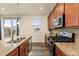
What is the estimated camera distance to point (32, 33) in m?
10.2

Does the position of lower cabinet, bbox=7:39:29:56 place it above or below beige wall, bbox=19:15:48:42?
below

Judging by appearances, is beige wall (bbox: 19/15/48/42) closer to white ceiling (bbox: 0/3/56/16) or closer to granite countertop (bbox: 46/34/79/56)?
white ceiling (bbox: 0/3/56/16)

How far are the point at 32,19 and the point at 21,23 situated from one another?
850 mm

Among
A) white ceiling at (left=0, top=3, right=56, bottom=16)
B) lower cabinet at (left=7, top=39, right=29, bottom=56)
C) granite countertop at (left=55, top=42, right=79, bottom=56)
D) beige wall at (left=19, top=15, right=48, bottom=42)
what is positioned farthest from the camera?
beige wall at (left=19, top=15, right=48, bottom=42)

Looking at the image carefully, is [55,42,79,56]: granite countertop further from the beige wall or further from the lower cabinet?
the beige wall


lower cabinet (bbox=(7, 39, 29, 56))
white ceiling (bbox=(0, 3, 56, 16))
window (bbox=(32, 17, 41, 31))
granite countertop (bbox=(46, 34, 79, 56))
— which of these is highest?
white ceiling (bbox=(0, 3, 56, 16))

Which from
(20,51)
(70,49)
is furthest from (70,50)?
(20,51)

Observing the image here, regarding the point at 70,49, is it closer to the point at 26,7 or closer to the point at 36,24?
the point at 26,7

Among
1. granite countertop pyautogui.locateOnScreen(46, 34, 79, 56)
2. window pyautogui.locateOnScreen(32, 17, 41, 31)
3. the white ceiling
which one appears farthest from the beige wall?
granite countertop pyautogui.locateOnScreen(46, 34, 79, 56)

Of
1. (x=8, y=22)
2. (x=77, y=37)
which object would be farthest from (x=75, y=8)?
(x=8, y=22)

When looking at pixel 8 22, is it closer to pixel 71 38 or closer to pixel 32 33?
Answer: pixel 32 33

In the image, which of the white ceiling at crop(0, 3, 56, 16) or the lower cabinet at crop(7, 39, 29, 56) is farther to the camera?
the white ceiling at crop(0, 3, 56, 16)

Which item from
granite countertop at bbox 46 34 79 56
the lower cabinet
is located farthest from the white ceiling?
granite countertop at bbox 46 34 79 56

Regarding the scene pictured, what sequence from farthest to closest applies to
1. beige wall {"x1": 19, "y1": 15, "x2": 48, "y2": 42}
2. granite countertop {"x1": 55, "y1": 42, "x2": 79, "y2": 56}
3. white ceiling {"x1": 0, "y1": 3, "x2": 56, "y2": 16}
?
1. beige wall {"x1": 19, "y1": 15, "x2": 48, "y2": 42}
2. white ceiling {"x1": 0, "y1": 3, "x2": 56, "y2": 16}
3. granite countertop {"x1": 55, "y1": 42, "x2": 79, "y2": 56}
